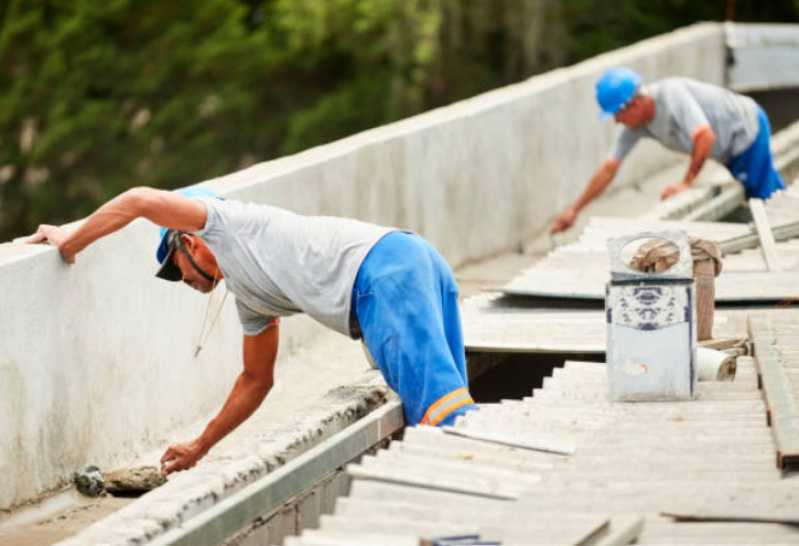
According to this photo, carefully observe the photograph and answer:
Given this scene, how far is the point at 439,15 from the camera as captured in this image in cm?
3219

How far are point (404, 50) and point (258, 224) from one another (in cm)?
2611

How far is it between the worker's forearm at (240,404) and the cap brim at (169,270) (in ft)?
1.65

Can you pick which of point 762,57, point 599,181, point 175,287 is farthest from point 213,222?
point 762,57

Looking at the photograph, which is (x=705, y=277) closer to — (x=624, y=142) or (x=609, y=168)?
(x=609, y=168)

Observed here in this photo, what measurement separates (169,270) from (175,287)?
209 cm

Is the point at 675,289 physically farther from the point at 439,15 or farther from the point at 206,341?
the point at 439,15

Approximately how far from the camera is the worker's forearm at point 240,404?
25.2 feet

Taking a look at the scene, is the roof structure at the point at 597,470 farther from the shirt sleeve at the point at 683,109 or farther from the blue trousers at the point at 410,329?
the shirt sleeve at the point at 683,109

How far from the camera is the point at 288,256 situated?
754 centimetres

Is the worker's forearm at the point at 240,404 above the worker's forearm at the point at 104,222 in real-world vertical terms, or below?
below

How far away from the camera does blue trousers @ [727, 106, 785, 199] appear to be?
13.6m

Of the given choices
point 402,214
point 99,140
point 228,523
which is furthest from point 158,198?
point 99,140

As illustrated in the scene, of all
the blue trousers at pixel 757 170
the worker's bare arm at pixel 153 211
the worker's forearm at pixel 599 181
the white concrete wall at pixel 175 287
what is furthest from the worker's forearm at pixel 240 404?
the blue trousers at pixel 757 170

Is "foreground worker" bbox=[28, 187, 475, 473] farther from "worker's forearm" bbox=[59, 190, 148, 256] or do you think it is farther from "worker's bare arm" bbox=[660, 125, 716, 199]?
"worker's bare arm" bbox=[660, 125, 716, 199]
